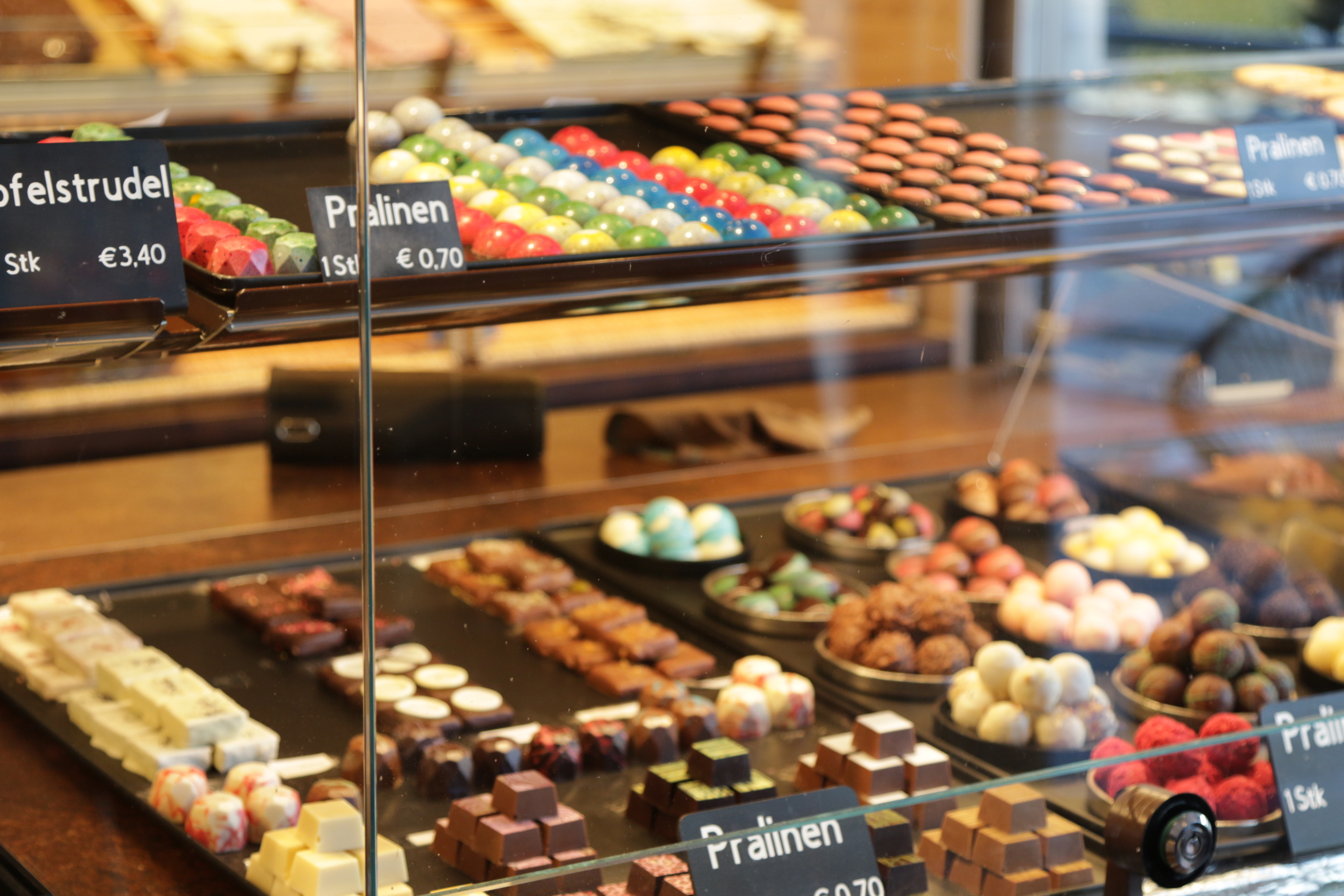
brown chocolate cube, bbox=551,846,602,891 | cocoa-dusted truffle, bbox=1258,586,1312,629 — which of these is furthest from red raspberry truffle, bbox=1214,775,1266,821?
brown chocolate cube, bbox=551,846,602,891

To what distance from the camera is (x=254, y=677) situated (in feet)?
4.89

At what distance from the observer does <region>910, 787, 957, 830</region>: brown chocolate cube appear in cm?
111

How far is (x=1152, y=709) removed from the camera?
1.49 m

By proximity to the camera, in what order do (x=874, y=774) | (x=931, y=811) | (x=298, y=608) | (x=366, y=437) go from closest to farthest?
(x=366, y=437), (x=931, y=811), (x=874, y=774), (x=298, y=608)

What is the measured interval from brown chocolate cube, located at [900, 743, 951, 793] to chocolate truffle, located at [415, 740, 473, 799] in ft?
1.22

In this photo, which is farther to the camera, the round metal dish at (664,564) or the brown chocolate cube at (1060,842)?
the round metal dish at (664,564)

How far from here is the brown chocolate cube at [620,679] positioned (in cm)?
153

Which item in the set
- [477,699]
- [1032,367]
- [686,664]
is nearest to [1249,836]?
[686,664]

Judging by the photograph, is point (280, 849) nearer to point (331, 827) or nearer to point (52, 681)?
point (331, 827)

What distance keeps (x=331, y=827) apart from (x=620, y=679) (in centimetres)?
49

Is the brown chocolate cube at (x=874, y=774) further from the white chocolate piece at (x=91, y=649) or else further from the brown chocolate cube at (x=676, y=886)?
the white chocolate piece at (x=91, y=649)

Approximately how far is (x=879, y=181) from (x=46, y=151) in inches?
24.6

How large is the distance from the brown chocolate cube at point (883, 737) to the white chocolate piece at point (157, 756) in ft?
1.82

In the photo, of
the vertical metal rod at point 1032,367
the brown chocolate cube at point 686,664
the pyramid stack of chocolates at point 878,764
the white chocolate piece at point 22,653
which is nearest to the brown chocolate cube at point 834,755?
the pyramid stack of chocolates at point 878,764
